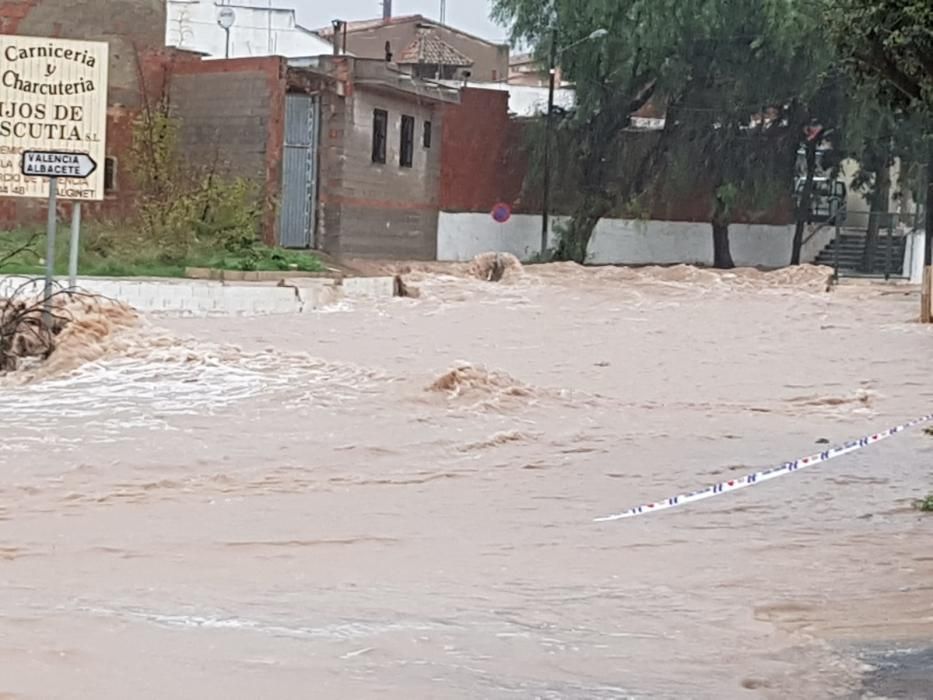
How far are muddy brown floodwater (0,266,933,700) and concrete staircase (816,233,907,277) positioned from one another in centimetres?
1885

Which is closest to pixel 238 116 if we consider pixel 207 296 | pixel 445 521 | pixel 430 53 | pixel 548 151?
pixel 207 296

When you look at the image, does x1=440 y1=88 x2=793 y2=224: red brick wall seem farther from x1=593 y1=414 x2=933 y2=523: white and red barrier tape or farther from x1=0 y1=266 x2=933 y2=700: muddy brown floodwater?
x1=593 y1=414 x2=933 y2=523: white and red barrier tape

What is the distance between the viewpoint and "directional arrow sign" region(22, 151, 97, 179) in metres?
18.0

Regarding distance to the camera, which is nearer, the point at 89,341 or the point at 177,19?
the point at 89,341

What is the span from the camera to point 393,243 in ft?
136

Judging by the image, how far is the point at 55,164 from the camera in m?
18.1

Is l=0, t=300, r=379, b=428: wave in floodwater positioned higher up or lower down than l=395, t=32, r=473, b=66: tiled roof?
lower down

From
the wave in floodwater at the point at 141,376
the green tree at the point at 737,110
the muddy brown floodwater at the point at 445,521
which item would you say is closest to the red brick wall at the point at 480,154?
the green tree at the point at 737,110

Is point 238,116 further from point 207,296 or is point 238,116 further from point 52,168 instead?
point 52,168

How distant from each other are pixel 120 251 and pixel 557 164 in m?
19.4

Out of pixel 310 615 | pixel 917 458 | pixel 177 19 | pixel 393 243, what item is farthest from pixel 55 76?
pixel 177 19

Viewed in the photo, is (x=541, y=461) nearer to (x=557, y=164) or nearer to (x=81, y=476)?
(x=81, y=476)

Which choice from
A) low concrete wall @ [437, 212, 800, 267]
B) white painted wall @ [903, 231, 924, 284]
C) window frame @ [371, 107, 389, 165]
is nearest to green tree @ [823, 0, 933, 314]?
window frame @ [371, 107, 389, 165]

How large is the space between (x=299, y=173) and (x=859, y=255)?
16960mm
